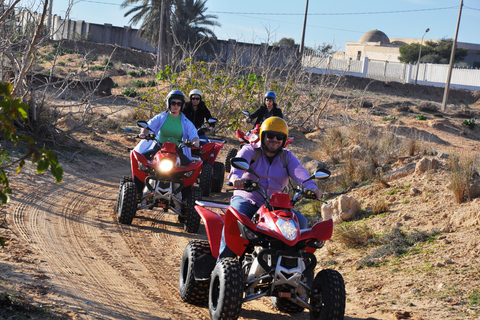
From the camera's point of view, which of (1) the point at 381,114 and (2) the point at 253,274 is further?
(1) the point at 381,114

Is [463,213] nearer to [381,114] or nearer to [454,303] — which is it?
[454,303]

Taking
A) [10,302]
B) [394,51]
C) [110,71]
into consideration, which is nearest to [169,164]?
[10,302]

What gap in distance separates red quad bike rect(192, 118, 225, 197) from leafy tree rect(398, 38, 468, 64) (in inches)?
2341

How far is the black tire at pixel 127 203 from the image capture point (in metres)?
8.50

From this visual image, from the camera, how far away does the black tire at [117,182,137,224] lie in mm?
8500

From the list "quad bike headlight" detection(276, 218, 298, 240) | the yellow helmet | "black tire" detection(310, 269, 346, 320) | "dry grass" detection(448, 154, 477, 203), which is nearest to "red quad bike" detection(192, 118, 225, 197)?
"dry grass" detection(448, 154, 477, 203)

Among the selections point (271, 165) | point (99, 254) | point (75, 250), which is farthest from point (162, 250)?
point (271, 165)

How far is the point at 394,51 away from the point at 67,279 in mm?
72522

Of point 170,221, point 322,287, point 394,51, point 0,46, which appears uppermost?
point 394,51

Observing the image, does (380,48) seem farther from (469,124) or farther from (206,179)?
(206,179)

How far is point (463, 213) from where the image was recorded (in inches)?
305

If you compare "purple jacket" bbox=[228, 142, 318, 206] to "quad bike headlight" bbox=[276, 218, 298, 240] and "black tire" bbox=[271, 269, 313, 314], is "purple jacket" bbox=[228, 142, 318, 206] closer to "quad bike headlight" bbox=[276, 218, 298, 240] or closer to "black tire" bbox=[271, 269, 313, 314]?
→ "quad bike headlight" bbox=[276, 218, 298, 240]

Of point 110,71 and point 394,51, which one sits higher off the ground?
point 394,51

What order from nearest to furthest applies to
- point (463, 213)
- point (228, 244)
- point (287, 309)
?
point (228, 244), point (287, 309), point (463, 213)
